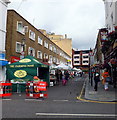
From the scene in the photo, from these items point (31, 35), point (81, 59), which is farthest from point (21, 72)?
point (81, 59)

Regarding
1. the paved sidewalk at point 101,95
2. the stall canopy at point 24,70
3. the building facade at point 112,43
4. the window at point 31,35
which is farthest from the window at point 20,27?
the paved sidewalk at point 101,95

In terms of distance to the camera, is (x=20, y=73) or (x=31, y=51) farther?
(x=31, y=51)

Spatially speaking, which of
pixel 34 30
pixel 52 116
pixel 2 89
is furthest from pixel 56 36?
pixel 52 116

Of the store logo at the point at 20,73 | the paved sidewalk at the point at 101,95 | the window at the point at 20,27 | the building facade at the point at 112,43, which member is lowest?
the paved sidewalk at the point at 101,95

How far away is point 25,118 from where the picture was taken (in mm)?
5590

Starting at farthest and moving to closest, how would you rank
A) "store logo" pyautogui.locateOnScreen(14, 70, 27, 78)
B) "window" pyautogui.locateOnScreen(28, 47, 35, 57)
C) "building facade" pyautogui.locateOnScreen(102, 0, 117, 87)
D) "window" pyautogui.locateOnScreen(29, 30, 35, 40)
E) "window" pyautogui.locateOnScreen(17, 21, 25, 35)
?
"window" pyautogui.locateOnScreen(29, 30, 35, 40) → "window" pyautogui.locateOnScreen(28, 47, 35, 57) → "window" pyautogui.locateOnScreen(17, 21, 25, 35) → "store logo" pyautogui.locateOnScreen(14, 70, 27, 78) → "building facade" pyautogui.locateOnScreen(102, 0, 117, 87)

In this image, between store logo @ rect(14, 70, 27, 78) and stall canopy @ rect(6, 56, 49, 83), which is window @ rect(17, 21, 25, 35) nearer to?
stall canopy @ rect(6, 56, 49, 83)

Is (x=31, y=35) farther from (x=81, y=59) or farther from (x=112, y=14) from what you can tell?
(x=81, y=59)

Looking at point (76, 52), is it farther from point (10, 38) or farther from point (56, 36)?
point (10, 38)

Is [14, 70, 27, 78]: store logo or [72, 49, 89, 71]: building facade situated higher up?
[72, 49, 89, 71]: building facade

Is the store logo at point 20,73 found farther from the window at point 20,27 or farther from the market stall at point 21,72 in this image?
the window at point 20,27

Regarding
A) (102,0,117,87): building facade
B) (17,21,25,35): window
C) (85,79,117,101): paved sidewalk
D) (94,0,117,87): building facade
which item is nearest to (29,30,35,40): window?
(17,21,25,35): window

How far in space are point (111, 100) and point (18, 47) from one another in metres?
14.2

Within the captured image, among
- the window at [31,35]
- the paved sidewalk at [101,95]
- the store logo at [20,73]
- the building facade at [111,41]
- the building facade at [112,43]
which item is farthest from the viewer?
the window at [31,35]
